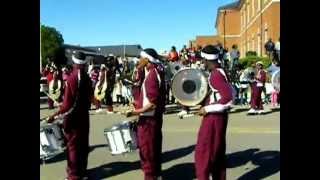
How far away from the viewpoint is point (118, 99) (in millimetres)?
26891

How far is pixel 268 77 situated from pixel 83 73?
16316 millimetres

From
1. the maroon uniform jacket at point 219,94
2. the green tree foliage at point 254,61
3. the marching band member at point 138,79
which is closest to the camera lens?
the maroon uniform jacket at point 219,94

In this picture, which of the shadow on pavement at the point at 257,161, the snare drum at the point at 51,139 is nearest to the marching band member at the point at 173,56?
the shadow on pavement at the point at 257,161

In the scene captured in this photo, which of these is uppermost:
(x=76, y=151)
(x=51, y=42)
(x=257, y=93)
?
(x=51, y=42)

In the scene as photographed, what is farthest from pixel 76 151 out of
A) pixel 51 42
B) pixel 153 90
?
pixel 51 42

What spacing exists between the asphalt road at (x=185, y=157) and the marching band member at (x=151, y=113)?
1022 millimetres

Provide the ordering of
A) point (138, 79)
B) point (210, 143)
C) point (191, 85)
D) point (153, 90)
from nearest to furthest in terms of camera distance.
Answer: point (210, 143)
point (153, 90)
point (191, 85)
point (138, 79)

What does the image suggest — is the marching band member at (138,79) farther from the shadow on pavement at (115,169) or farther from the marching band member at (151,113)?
the shadow on pavement at (115,169)

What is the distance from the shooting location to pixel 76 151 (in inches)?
344

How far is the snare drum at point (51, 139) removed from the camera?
9453 millimetres

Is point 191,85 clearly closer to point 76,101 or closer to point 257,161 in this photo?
point 257,161

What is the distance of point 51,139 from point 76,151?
3.34ft
